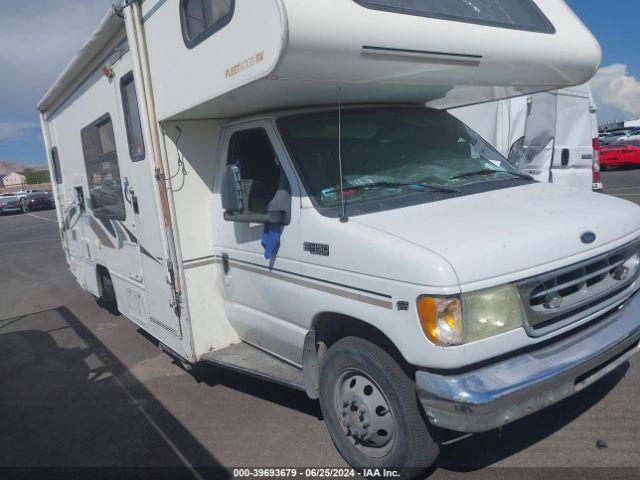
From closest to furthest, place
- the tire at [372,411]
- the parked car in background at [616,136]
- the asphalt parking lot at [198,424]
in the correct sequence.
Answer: the tire at [372,411], the asphalt parking lot at [198,424], the parked car in background at [616,136]

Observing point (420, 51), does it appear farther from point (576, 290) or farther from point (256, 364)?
point (256, 364)

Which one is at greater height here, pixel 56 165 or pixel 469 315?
pixel 56 165

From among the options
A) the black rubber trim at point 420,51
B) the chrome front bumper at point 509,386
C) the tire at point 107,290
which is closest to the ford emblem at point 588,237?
the chrome front bumper at point 509,386

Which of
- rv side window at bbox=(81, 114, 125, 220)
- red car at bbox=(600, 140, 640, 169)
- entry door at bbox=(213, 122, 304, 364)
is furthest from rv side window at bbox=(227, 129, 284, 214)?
red car at bbox=(600, 140, 640, 169)

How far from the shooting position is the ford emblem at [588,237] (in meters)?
2.85

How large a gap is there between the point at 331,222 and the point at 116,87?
277 centimetres

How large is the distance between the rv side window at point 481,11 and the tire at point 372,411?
1933mm

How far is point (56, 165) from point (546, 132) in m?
7.03

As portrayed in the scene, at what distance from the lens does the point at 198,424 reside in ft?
13.3

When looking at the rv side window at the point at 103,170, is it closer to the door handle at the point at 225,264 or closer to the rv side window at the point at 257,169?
the door handle at the point at 225,264

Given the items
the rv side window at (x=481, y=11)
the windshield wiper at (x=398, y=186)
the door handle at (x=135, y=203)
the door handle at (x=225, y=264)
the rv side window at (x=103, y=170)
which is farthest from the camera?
the rv side window at (x=103, y=170)

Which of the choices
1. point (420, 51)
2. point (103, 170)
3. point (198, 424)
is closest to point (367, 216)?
point (420, 51)

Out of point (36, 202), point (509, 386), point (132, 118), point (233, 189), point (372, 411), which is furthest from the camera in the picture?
point (36, 202)

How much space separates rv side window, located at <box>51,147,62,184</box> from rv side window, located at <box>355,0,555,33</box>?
5.96 metres
